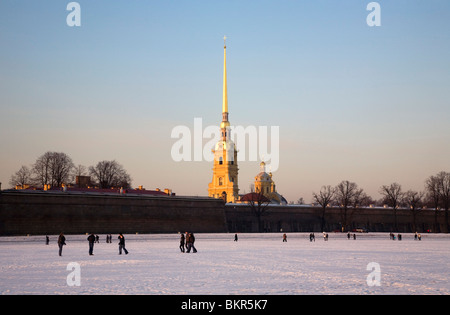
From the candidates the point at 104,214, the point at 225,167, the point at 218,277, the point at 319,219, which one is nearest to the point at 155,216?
the point at 104,214

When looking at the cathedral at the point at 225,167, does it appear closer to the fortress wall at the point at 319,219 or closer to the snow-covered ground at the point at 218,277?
the fortress wall at the point at 319,219

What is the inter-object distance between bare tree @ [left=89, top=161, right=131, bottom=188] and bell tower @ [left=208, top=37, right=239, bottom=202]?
37.9 m

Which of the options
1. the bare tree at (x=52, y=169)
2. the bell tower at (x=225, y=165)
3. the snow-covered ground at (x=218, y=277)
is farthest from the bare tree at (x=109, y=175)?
the snow-covered ground at (x=218, y=277)

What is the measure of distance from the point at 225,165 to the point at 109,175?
144 ft

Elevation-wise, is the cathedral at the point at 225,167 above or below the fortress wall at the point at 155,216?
above

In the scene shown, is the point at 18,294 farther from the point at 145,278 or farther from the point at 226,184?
the point at 226,184

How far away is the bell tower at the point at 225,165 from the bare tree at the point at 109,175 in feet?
124

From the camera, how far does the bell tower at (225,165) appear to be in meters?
137

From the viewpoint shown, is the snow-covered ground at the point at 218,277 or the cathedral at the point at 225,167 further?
the cathedral at the point at 225,167

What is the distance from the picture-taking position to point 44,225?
6675 cm

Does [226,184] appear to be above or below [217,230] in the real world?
above

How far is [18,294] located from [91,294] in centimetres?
206
